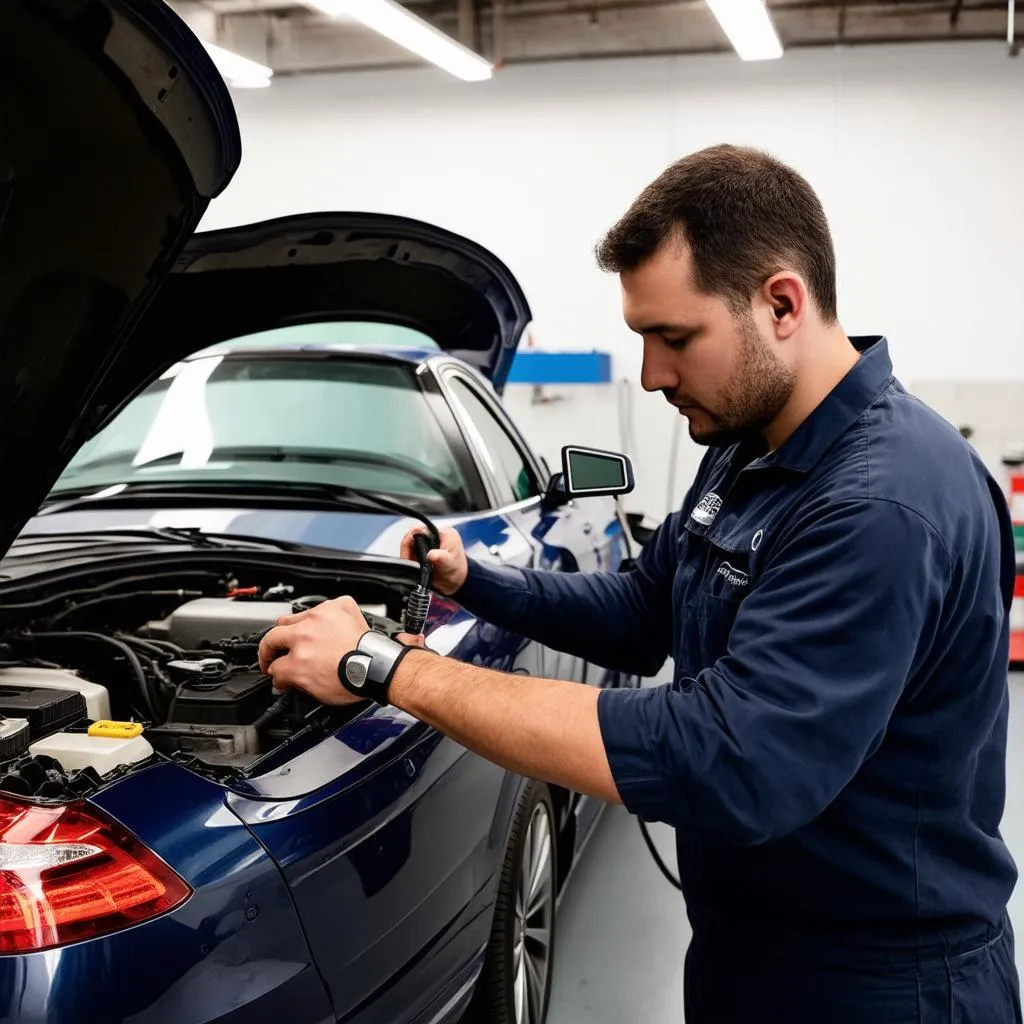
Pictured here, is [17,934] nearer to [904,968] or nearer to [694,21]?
[904,968]

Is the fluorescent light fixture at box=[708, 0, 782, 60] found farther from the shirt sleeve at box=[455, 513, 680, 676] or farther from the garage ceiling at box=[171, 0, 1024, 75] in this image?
the shirt sleeve at box=[455, 513, 680, 676]

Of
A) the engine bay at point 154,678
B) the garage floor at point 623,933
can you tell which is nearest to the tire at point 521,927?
the garage floor at point 623,933

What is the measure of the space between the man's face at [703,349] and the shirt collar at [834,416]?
50 mm

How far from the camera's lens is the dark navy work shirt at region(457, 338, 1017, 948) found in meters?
1.15

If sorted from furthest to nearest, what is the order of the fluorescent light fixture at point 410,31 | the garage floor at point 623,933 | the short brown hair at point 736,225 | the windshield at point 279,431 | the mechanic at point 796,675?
the fluorescent light fixture at point 410,31
the windshield at point 279,431
the garage floor at point 623,933
the short brown hair at point 736,225
the mechanic at point 796,675

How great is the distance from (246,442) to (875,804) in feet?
7.01

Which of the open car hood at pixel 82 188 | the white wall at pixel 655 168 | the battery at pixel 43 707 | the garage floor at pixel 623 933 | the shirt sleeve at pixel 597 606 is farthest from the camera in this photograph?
the white wall at pixel 655 168

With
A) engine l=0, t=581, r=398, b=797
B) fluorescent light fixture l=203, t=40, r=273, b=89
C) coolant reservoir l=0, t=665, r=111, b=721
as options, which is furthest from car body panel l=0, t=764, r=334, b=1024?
fluorescent light fixture l=203, t=40, r=273, b=89

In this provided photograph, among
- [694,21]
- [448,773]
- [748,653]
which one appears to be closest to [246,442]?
[448,773]

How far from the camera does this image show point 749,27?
5.57 m

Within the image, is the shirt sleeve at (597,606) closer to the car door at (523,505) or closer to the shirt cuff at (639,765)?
the car door at (523,505)

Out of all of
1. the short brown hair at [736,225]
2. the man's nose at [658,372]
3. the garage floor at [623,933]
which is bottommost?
the garage floor at [623,933]

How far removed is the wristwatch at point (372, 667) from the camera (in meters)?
Result: 1.38

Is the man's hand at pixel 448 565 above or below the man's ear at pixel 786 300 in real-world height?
below
